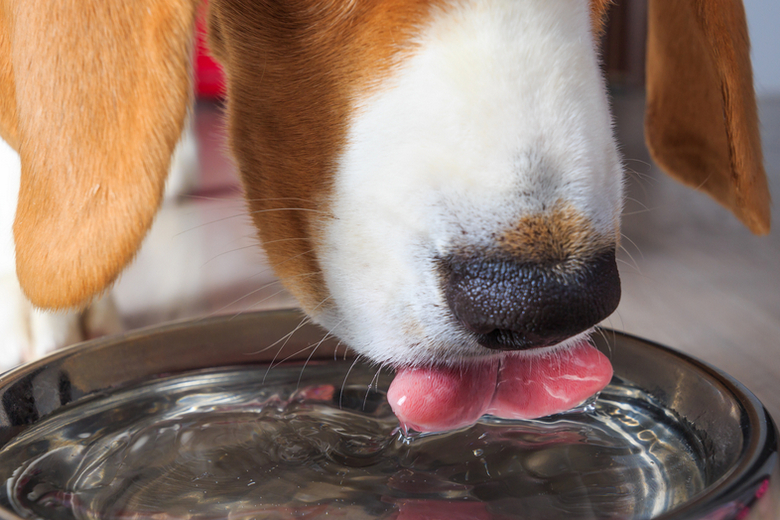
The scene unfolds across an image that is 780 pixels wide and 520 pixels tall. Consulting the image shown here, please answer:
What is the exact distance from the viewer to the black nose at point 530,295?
66 centimetres

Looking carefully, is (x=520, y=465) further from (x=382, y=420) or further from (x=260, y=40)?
(x=260, y=40)

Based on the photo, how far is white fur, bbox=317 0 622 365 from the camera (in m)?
0.68

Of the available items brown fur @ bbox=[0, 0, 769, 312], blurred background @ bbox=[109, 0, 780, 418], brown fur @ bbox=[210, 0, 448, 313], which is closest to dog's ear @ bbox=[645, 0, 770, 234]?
blurred background @ bbox=[109, 0, 780, 418]

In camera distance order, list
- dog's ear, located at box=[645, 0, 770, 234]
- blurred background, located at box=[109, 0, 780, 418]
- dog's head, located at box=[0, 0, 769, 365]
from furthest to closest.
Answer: blurred background, located at box=[109, 0, 780, 418] → dog's ear, located at box=[645, 0, 770, 234] → dog's head, located at box=[0, 0, 769, 365]

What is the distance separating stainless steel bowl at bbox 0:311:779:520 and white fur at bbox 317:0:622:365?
20cm

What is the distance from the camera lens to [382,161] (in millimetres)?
757

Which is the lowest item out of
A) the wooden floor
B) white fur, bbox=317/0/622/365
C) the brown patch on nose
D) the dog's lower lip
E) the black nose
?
the wooden floor

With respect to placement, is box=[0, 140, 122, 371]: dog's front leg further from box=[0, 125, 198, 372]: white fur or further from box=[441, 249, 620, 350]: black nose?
box=[441, 249, 620, 350]: black nose

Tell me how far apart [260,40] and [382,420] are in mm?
429

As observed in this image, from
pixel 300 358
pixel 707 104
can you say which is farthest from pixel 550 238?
pixel 707 104

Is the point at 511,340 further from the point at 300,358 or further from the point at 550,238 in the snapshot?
the point at 300,358

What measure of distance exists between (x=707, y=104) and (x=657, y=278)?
43 cm

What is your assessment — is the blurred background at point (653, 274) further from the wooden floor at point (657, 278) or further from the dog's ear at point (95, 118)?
the dog's ear at point (95, 118)

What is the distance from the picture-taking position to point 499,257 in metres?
0.67
